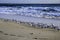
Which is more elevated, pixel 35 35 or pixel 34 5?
pixel 34 5

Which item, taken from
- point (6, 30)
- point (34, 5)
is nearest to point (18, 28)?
point (6, 30)

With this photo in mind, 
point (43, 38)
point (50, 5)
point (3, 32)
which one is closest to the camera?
point (43, 38)

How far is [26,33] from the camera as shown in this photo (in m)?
0.75

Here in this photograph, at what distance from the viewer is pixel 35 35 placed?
2.38ft

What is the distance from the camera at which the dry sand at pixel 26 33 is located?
70 cm

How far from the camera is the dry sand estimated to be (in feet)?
2.30

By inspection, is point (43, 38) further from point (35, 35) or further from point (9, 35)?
point (9, 35)

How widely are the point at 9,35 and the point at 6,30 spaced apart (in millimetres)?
88

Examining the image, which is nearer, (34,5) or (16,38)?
(16,38)

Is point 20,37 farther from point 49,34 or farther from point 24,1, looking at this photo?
point 24,1

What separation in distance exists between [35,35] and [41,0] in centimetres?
100

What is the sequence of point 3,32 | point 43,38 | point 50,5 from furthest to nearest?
point 50,5 < point 3,32 < point 43,38

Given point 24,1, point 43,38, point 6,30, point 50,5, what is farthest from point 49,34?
point 24,1

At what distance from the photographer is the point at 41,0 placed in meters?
1.66
